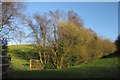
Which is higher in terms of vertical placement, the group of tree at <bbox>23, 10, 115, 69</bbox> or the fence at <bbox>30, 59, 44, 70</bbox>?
the group of tree at <bbox>23, 10, 115, 69</bbox>

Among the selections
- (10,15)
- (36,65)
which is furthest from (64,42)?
(10,15)

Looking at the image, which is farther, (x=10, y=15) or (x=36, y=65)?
(x=36, y=65)

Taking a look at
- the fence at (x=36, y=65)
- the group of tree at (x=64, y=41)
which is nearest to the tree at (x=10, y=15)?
the group of tree at (x=64, y=41)

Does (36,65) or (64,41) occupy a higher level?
(64,41)

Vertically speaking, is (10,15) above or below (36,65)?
above

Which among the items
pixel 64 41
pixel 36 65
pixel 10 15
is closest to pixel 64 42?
pixel 64 41

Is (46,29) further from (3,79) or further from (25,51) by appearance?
(3,79)

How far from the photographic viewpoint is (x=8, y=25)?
10367 mm

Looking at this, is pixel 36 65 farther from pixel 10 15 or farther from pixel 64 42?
pixel 10 15

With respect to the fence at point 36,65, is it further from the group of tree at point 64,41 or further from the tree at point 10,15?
the tree at point 10,15

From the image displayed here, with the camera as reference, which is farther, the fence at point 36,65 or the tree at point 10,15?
the fence at point 36,65

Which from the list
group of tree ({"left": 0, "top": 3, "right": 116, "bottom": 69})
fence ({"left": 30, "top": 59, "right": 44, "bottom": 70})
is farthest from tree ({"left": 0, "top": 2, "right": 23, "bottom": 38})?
fence ({"left": 30, "top": 59, "right": 44, "bottom": 70})

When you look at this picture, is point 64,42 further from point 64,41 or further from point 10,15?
point 10,15

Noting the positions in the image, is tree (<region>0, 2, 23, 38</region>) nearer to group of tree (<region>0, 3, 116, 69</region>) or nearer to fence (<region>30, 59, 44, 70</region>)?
group of tree (<region>0, 3, 116, 69</region>)
